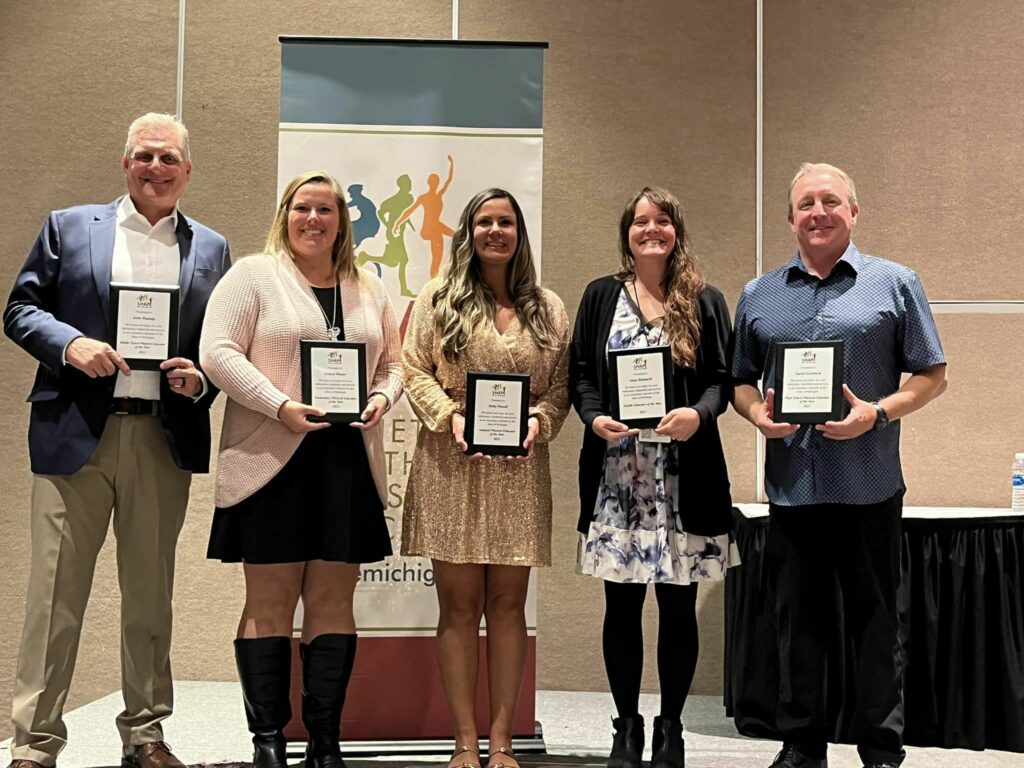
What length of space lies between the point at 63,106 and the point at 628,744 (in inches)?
140

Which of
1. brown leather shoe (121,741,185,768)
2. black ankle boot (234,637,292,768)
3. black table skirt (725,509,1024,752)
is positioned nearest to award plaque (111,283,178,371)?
black ankle boot (234,637,292,768)

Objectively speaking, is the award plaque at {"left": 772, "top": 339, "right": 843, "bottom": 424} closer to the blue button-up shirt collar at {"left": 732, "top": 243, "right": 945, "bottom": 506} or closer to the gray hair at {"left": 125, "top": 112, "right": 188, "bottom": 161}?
the blue button-up shirt collar at {"left": 732, "top": 243, "right": 945, "bottom": 506}

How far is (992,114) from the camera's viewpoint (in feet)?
13.9

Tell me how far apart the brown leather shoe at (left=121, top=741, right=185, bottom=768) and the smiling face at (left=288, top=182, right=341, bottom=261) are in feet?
4.76

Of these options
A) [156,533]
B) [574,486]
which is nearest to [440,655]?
[156,533]

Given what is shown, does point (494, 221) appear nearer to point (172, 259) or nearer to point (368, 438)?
point (368, 438)

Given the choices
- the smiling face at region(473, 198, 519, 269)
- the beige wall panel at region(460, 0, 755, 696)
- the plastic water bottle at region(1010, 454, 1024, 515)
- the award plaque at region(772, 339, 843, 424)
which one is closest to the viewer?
the award plaque at region(772, 339, 843, 424)

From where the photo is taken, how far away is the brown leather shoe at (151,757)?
9.02 ft

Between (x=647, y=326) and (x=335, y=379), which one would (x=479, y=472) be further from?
(x=647, y=326)

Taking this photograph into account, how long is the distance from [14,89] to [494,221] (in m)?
2.69

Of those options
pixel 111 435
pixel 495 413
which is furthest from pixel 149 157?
pixel 495 413

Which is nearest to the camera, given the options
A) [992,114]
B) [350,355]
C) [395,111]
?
[350,355]

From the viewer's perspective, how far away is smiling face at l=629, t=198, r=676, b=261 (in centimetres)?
283

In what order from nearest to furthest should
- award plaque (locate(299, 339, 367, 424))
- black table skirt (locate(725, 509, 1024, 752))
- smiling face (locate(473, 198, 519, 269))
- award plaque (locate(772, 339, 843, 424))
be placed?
award plaque (locate(772, 339, 843, 424)), award plaque (locate(299, 339, 367, 424)), smiling face (locate(473, 198, 519, 269)), black table skirt (locate(725, 509, 1024, 752))
